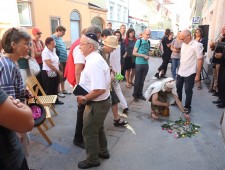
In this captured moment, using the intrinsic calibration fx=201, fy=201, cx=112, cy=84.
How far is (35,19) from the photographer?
11.4 metres

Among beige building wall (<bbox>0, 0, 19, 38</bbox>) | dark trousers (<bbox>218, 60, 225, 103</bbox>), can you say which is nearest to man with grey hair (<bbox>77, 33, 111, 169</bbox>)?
dark trousers (<bbox>218, 60, 225, 103</bbox>)

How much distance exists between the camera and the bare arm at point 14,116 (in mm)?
928

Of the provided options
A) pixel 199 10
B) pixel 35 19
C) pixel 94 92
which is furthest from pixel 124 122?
pixel 199 10

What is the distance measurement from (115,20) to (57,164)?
22857mm

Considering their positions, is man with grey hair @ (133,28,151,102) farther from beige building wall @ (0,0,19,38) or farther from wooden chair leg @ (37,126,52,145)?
beige building wall @ (0,0,19,38)

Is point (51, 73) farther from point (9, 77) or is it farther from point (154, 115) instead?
point (9, 77)

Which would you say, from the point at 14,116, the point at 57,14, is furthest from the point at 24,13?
the point at 14,116

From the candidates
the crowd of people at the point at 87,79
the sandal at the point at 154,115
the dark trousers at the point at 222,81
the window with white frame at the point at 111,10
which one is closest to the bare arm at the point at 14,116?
the crowd of people at the point at 87,79

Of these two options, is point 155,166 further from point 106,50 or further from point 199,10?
point 199,10

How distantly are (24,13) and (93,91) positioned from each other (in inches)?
422

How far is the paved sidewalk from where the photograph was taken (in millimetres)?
2719

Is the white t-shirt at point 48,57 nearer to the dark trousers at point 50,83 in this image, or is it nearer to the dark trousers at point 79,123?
the dark trousers at point 50,83

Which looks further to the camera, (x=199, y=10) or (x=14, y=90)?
(x=199, y=10)

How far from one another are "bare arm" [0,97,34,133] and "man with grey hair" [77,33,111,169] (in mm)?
1160
